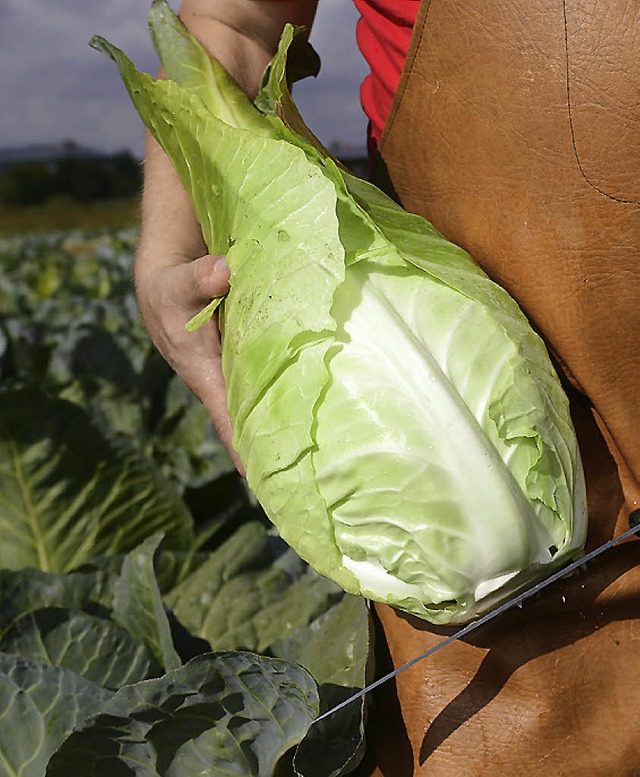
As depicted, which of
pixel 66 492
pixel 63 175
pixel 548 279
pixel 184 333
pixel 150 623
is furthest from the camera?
pixel 63 175

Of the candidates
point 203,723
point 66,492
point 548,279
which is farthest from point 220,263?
point 66,492

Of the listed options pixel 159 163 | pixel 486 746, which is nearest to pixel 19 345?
pixel 159 163

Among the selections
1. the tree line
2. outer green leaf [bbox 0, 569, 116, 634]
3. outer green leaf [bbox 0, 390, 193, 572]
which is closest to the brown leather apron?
outer green leaf [bbox 0, 569, 116, 634]

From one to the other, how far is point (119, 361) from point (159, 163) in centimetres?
278

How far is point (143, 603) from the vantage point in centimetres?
185

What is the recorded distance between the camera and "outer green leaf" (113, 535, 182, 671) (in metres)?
1.77

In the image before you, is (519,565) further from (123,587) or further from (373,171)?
(123,587)

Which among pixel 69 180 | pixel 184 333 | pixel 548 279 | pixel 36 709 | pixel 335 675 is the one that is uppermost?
pixel 548 279

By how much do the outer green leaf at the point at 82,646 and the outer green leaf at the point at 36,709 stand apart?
210mm

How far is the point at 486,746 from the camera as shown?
4.47 feet

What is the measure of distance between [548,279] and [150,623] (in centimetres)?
111

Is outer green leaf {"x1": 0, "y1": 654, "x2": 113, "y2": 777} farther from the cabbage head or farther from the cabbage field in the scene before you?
the cabbage head

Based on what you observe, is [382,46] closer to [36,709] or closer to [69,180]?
[36,709]

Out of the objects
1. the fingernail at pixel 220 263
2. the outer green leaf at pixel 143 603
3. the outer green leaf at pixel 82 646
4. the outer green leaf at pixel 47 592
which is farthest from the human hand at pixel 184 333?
the outer green leaf at pixel 47 592
